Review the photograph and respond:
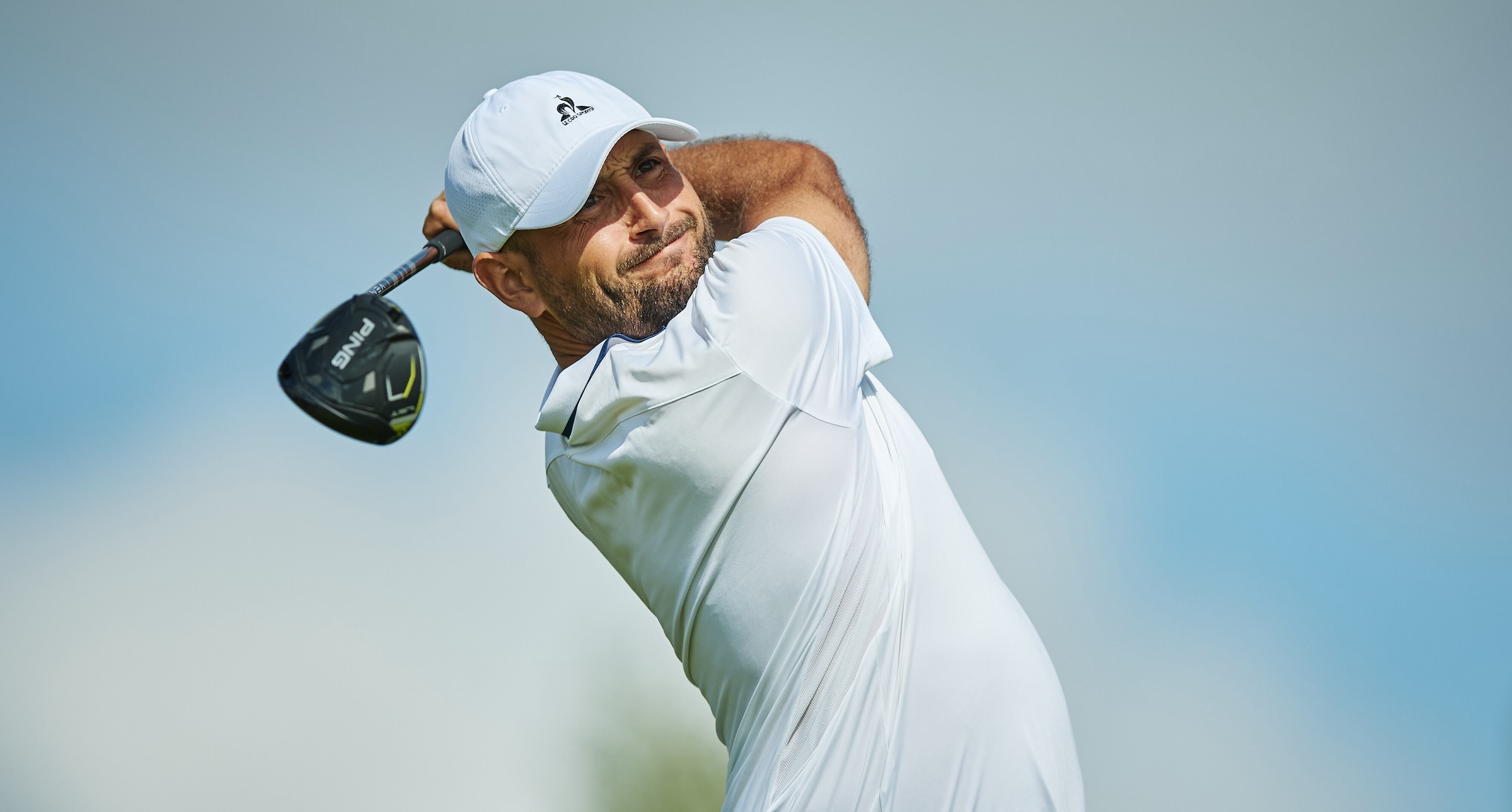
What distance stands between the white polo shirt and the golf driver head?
25 centimetres

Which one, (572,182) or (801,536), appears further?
(572,182)

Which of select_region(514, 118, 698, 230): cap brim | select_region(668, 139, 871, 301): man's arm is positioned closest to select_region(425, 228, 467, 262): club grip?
select_region(514, 118, 698, 230): cap brim

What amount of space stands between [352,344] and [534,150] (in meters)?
0.46

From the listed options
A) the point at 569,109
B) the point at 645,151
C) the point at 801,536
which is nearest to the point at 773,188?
the point at 645,151

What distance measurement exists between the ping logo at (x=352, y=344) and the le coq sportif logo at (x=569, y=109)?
486 millimetres

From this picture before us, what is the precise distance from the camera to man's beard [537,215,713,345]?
1.58 m

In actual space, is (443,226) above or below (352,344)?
above

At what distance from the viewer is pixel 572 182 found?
1545mm

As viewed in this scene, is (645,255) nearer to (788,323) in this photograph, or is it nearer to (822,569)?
(788,323)

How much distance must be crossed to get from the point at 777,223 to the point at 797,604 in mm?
565

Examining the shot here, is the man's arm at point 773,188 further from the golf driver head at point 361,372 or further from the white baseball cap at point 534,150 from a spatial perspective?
the golf driver head at point 361,372

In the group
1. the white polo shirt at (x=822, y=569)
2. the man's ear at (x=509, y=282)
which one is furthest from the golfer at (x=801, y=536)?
the man's ear at (x=509, y=282)

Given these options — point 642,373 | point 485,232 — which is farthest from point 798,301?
point 485,232

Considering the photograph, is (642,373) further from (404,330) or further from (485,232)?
(485,232)
